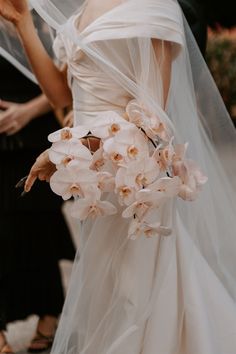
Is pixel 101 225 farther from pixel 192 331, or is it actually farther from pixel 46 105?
pixel 46 105

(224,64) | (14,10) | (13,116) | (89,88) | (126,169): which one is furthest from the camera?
(224,64)

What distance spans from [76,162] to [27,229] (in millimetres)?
1654

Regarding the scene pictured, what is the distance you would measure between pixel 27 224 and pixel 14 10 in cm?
138

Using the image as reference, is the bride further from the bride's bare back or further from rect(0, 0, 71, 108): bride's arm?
rect(0, 0, 71, 108): bride's arm

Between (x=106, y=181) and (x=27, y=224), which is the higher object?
(x=106, y=181)

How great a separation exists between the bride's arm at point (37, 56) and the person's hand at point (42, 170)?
621mm

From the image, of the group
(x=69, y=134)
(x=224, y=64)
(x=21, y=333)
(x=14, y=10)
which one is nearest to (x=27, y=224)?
(x=21, y=333)

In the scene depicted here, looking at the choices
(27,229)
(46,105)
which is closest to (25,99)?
(46,105)

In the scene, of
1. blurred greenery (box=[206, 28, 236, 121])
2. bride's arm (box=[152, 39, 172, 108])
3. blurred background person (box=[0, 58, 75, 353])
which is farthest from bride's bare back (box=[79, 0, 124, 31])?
blurred greenery (box=[206, 28, 236, 121])

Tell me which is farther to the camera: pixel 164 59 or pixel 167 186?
pixel 164 59

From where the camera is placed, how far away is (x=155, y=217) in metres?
2.90

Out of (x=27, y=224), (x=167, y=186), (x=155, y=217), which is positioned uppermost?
(x=167, y=186)

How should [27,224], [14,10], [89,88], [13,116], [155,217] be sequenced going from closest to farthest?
[155,217] < [89,88] < [14,10] < [13,116] < [27,224]

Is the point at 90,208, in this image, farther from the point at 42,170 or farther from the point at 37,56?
the point at 37,56
